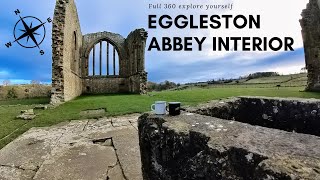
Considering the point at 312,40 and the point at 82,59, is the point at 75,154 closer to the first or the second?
the point at 312,40

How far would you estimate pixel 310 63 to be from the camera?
857 inches

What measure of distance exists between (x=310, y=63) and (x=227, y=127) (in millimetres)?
20828

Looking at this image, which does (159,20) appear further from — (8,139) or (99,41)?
(99,41)

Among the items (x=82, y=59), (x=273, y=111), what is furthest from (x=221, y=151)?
(x=82, y=59)

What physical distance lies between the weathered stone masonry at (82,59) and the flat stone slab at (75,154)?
9697 mm

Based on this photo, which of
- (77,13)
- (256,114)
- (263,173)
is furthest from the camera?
(77,13)

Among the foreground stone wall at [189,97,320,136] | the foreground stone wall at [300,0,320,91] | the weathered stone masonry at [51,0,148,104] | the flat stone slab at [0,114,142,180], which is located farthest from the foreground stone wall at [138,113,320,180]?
the foreground stone wall at [300,0,320,91]

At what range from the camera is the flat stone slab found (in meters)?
5.60

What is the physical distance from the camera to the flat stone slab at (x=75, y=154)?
5.60 metres

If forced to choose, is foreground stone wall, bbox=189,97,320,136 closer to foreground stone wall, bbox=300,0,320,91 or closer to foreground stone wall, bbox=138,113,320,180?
foreground stone wall, bbox=138,113,320,180

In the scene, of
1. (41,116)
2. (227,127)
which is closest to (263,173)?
(227,127)

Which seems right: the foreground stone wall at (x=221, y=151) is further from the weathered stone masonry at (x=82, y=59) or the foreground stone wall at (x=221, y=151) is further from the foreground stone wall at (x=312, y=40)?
the foreground stone wall at (x=312, y=40)

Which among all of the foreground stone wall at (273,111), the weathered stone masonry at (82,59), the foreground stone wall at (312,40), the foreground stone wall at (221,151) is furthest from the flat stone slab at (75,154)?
the foreground stone wall at (312,40)

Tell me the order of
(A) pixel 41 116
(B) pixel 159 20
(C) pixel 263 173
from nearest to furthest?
(C) pixel 263 173
(A) pixel 41 116
(B) pixel 159 20
